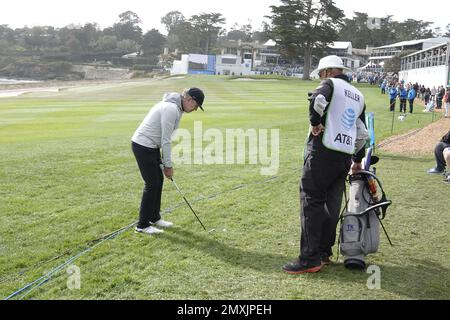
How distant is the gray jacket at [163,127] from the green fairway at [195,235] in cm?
122

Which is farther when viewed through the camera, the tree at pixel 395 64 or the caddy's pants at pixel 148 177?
the tree at pixel 395 64

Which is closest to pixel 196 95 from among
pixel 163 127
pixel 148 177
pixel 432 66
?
pixel 163 127

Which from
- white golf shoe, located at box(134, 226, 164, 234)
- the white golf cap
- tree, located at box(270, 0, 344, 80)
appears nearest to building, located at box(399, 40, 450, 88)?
tree, located at box(270, 0, 344, 80)

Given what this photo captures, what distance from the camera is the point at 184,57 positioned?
114375 millimetres

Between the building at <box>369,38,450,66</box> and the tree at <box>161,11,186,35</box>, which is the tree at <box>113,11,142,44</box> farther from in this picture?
the building at <box>369,38,450,66</box>

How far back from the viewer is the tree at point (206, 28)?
124 meters

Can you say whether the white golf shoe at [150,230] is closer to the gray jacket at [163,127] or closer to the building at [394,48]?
the gray jacket at [163,127]

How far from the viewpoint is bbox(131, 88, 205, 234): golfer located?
6.30 m

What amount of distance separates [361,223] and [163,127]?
278 cm

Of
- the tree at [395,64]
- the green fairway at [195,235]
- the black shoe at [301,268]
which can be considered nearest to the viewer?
the green fairway at [195,235]

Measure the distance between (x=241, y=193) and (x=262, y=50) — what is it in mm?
127907

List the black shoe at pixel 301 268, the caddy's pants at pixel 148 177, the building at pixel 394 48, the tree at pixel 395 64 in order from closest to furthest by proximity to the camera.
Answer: the black shoe at pixel 301 268
the caddy's pants at pixel 148 177
the tree at pixel 395 64
the building at pixel 394 48

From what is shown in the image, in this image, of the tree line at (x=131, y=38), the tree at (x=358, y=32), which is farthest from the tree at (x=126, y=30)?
the tree at (x=358, y=32)

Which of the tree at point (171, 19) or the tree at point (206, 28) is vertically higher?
the tree at point (171, 19)
